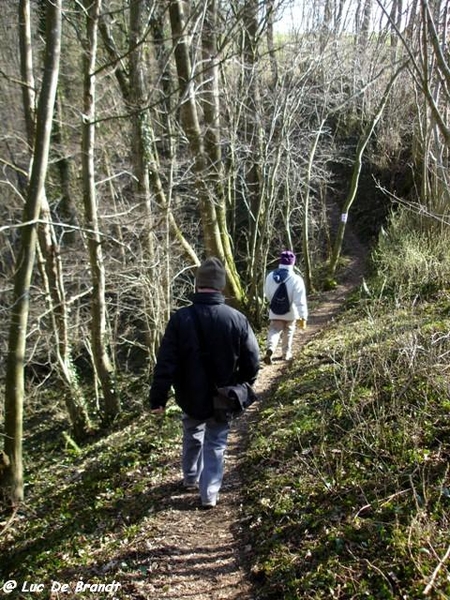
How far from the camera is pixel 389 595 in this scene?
2963mm

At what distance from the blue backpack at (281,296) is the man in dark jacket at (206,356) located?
3730 mm

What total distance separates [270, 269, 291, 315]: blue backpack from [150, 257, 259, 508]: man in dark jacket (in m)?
3.73

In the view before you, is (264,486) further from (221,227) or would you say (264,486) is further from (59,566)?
(221,227)

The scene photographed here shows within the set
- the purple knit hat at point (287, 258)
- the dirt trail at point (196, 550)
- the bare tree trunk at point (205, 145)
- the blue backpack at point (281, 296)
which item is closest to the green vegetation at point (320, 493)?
the dirt trail at point (196, 550)

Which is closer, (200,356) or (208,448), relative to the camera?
(200,356)

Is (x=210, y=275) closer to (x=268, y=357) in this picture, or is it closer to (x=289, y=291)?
(x=289, y=291)

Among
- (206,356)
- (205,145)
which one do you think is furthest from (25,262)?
(205,145)

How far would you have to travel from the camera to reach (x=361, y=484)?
13.2ft

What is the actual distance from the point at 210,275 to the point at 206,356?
0.74 metres

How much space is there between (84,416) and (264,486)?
7242 millimetres

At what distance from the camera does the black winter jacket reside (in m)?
4.24

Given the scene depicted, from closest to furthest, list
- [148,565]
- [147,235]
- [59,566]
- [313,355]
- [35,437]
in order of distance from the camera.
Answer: [148,565] < [59,566] < [313,355] < [147,235] < [35,437]

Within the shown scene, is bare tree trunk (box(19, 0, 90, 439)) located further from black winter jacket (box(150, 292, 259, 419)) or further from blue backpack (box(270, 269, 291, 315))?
black winter jacket (box(150, 292, 259, 419))

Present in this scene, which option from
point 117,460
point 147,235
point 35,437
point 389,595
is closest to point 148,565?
Answer: point 389,595
